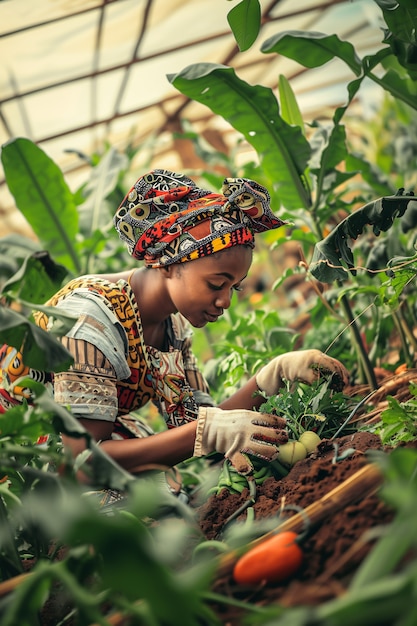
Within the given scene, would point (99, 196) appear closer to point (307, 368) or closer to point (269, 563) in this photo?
point (307, 368)

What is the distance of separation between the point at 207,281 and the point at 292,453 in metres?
0.45

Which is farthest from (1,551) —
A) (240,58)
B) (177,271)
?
(240,58)

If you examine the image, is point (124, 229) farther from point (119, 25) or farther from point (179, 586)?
point (119, 25)

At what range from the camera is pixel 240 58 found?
191 inches

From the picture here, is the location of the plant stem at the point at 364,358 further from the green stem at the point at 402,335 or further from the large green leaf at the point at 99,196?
the large green leaf at the point at 99,196

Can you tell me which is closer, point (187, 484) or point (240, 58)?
point (187, 484)

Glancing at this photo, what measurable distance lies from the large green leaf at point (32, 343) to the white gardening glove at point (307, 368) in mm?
678

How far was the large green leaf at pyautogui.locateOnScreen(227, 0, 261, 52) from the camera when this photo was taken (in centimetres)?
136

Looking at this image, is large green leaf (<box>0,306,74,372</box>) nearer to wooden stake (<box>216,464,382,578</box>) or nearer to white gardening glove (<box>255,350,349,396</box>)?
wooden stake (<box>216,464,382,578</box>)

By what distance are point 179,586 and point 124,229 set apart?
111cm

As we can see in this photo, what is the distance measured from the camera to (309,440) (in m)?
1.32

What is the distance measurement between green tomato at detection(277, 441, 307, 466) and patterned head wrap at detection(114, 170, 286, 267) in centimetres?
48

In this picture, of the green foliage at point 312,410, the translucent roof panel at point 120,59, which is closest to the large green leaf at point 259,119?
the green foliage at point 312,410

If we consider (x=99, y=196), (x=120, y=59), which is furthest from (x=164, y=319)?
(x=120, y=59)
